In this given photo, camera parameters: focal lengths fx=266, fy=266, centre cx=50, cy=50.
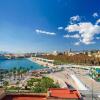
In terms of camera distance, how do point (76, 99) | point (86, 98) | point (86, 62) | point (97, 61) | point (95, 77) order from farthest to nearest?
point (86, 62) < point (97, 61) < point (95, 77) < point (86, 98) < point (76, 99)

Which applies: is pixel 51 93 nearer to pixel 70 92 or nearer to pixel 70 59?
pixel 70 92

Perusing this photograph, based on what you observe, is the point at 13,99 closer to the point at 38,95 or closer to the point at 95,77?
the point at 38,95

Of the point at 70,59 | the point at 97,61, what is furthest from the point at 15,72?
the point at 70,59

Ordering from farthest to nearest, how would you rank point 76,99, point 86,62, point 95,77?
point 86,62 → point 95,77 → point 76,99

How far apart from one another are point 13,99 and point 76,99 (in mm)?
5138

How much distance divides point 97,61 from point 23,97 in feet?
360

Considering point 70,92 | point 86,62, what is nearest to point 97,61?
point 86,62

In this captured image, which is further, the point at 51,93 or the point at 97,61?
the point at 97,61

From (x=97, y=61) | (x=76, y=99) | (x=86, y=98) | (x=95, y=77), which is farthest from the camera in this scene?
(x=97, y=61)

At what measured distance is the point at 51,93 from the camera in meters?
22.0

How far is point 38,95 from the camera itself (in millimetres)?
22328

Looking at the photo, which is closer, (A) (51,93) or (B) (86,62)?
(A) (51,93)

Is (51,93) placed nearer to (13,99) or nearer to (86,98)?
(13,99)

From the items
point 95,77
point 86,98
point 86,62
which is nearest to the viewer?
point 86,98
